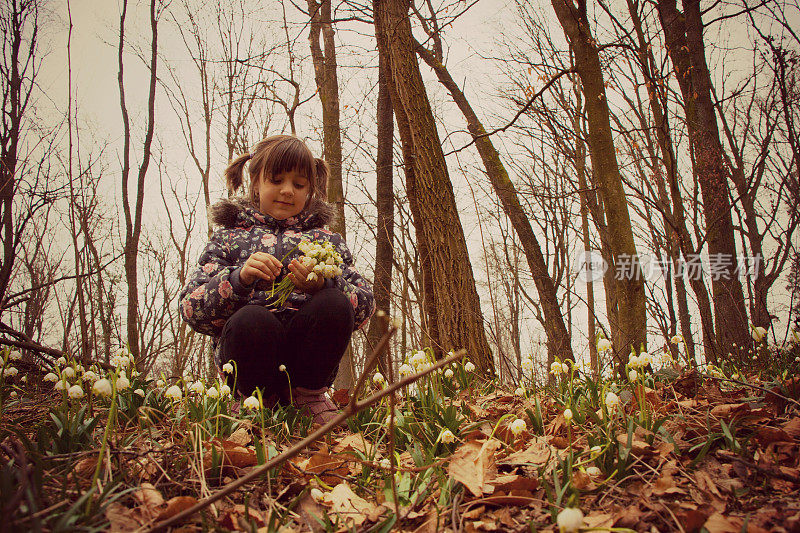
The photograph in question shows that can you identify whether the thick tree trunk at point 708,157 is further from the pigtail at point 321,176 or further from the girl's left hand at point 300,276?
the girl's left hand at point 300,276

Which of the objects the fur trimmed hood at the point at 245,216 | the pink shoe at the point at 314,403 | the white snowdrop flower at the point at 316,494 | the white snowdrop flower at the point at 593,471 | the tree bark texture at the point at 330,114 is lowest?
the pink shoe at the point at 314,403

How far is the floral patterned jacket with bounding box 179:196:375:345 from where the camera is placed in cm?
266

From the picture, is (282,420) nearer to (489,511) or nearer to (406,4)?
(489,511)

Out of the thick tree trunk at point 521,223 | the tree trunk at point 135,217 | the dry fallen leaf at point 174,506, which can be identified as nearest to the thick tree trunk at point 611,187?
the thick tree trunk at point 521,223

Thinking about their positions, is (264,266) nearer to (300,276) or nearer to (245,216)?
(300,276)

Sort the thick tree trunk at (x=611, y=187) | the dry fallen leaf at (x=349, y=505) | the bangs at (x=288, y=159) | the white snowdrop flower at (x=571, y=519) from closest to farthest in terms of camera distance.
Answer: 1. the white snowdrop flower at (x=571, y=519)
2. the dry fallen leaf at (x=349, y=505)
3. the bangs at (x=288, y=159)
4. the thick tree trunk at (x=611, y=187)

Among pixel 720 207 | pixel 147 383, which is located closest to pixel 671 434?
pixel 147 383

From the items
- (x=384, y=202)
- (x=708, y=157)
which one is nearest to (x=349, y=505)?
(x=384, y=202)

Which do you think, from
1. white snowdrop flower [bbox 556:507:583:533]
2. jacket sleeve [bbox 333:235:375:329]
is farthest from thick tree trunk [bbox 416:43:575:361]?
white snowdrop flower [bbox 556:507:583:533]

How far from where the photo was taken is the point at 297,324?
2.73m

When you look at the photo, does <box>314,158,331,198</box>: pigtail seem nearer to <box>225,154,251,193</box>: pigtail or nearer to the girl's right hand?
<box>225,154,251,193</box>: pigtail

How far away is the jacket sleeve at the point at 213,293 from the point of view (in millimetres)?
2615

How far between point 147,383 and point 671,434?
294cm

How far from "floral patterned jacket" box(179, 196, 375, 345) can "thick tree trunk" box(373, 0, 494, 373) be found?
96 centimetres
